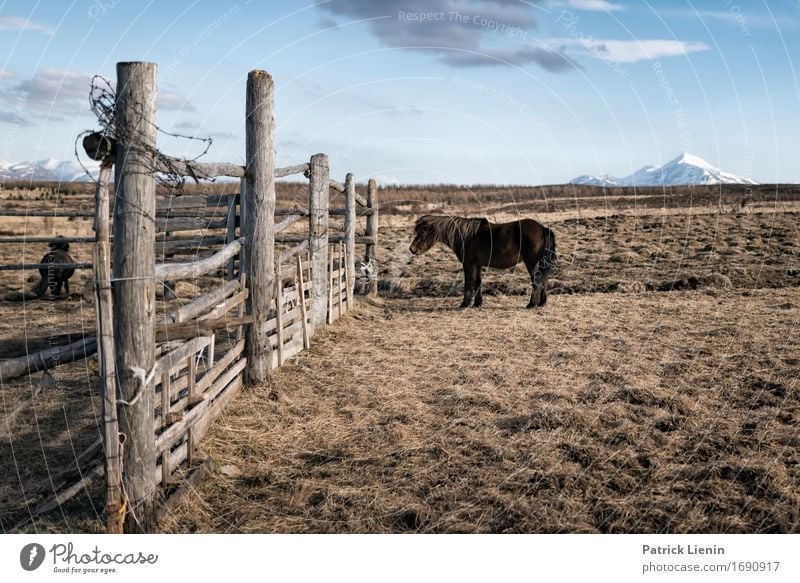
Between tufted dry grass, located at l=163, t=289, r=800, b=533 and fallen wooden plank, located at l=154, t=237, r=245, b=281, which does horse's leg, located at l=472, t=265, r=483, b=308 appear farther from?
fallen wooden plank, located at l=154, t=237, r=245, b=281

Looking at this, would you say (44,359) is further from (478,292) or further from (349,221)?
(478,292)

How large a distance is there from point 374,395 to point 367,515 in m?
2.29

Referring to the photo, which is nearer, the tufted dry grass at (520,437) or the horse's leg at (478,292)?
the tufted dry grass at (520,437)

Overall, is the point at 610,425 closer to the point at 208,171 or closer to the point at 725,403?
the point at 725,403

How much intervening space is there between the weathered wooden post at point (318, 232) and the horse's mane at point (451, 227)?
113 inches

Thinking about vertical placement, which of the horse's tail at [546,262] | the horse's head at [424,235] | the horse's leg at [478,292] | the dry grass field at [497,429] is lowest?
the dry grass field at [497,429]

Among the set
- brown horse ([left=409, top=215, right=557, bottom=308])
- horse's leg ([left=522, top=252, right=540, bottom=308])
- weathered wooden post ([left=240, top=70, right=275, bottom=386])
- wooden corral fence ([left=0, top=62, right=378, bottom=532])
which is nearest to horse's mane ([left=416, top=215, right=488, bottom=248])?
brown horse ([left=409, top=215, right=557, bottom=308])

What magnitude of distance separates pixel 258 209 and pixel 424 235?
565cm

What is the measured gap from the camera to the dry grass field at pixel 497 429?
148 inches

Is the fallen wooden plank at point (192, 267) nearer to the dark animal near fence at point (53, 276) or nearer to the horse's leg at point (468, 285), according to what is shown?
the horse's leg at point (468, 285)

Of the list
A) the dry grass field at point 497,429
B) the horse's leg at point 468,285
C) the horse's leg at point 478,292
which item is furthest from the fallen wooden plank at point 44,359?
the horse's leg at point 478,292

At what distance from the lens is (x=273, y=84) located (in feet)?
20.1

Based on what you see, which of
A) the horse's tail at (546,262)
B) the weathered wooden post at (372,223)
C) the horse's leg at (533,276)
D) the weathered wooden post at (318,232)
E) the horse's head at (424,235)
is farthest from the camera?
the weathered wooden post at (372,223)

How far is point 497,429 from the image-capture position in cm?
505
